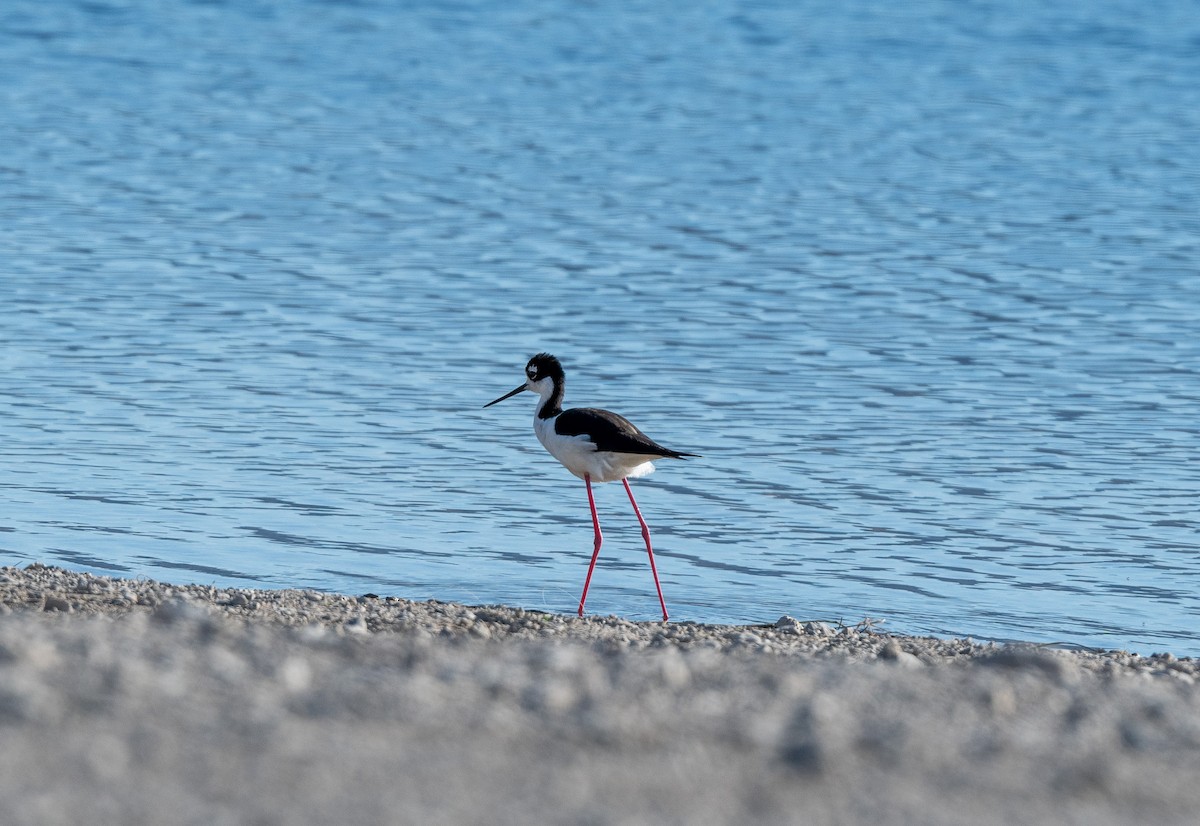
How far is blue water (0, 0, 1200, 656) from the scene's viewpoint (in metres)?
11.1

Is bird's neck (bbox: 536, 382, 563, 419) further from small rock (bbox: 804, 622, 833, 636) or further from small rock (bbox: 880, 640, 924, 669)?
small rock (bbox: 880, 640, 924, 669)

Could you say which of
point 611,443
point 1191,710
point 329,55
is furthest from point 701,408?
point 329,55

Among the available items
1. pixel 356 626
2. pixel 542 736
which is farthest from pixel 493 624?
pixel 542 736

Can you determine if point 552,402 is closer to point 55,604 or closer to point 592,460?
point 592,460

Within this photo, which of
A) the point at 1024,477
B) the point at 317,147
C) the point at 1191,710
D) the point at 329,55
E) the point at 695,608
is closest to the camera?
the point at 1191,710

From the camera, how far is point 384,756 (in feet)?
16.9

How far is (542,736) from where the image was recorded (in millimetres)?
5418

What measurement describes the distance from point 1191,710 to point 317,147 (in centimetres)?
2374

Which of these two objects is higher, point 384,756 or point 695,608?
point 384,756

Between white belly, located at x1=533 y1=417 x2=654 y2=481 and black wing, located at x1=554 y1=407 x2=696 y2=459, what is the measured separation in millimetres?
51

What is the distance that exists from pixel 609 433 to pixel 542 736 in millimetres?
5083

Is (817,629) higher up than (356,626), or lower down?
lower down

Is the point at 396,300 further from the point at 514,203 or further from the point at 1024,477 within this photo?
the point at 1024,477

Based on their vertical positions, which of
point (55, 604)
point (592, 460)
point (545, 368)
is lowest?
point (55, 604)
